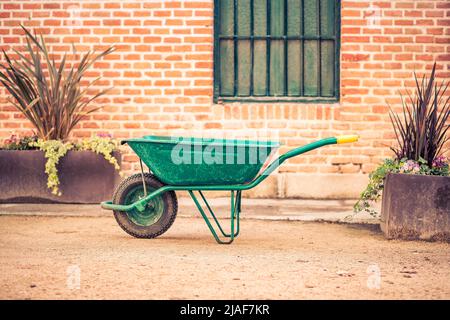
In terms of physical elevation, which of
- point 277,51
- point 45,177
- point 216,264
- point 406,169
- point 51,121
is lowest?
point 216,264

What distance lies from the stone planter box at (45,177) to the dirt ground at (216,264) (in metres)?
0.75

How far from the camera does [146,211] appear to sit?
6246 millimetres

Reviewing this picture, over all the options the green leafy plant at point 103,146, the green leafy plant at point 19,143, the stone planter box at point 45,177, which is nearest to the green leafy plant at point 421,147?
the green leafy plant at point 103,146

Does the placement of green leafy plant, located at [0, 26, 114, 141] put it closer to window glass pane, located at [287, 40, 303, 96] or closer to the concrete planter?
window glass pane, located at [287, 40, 303, 96]

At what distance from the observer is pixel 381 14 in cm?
850

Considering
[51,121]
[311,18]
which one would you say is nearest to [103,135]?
[51,121]

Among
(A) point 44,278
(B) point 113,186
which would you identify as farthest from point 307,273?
(B) point 113,186

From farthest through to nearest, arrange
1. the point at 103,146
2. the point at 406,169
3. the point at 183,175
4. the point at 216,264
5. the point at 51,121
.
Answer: the point at 51,121
the point at 103,146
the point at 406,169
the point at 183,175
the point at 216,264

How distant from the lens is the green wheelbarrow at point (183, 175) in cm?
594

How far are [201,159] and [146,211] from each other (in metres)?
0.65

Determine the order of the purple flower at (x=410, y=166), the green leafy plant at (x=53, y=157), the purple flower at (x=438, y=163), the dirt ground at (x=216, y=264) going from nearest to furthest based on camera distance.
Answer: the dirt ground at (x=216, y=264), the purple flower at (x=410, y=166), the purple flower at (x=438, y=163), the green leafy plant at (x=53, y=157)

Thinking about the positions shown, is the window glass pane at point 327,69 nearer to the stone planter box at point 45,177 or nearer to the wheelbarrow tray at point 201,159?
the stone planter box at point 45,177

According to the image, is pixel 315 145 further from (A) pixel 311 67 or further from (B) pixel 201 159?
(A) pixel 311 67

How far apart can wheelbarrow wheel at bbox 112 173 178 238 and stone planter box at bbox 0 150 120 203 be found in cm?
165
